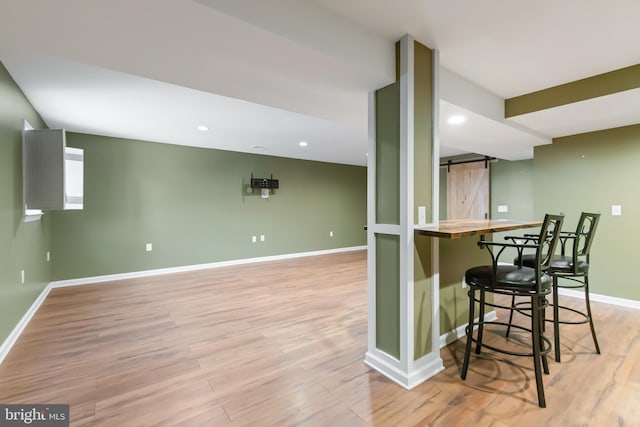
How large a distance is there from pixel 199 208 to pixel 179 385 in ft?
13.6

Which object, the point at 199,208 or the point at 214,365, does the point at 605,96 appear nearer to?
the point at 214,365

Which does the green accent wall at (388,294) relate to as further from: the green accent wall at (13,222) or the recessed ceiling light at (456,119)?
the green accent wall at (13,222)

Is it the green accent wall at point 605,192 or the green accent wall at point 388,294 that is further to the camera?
the green accent wall at point 605,192

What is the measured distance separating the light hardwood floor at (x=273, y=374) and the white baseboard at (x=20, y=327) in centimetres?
8

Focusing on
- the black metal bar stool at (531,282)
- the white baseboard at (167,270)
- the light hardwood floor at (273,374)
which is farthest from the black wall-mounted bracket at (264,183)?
the black metal bar stool at (531,282)

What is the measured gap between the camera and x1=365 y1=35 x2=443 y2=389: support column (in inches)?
74.6

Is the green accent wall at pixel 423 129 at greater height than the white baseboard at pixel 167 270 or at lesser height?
greater

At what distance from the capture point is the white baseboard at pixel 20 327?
234 centimetres

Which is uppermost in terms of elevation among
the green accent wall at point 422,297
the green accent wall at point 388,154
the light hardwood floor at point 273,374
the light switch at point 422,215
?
the green accent wall at point 388,154

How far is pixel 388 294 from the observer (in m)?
2.05

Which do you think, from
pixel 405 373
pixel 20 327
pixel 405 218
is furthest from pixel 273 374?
pixel 20 327

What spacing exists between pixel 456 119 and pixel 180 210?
4.84 m

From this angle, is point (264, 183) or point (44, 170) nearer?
point (44, 170)

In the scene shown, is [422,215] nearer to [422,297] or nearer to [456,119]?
[422,297]
